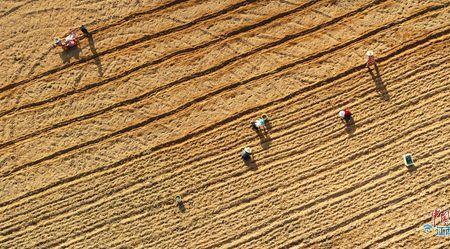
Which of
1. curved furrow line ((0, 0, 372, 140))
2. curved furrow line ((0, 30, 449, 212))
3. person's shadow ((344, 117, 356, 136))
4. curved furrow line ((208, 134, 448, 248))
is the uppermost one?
curved furrow line ((0, 0, 372, 140))

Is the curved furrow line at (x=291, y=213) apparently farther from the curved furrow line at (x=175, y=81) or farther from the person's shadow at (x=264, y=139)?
the curved furrow line at (x=175, y=81)

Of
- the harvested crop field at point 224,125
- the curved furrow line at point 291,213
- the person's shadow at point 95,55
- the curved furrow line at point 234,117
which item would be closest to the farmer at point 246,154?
the harvested crop field at point 224,125

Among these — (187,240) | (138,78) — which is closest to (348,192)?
(187,240)

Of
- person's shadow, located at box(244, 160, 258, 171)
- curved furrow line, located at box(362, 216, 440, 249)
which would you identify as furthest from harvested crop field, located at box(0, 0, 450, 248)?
person's shadow, located at box(244, 160, 258, 171)

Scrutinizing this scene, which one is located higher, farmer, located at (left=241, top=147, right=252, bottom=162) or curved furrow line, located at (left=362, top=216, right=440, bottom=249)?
farmer, located at (left=241, top=147, right=252, bottom=162)

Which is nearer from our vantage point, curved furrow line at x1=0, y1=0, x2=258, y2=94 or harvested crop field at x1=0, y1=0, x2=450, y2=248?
harvested crop field at x1=0, y1=0, x2=450, y2=248

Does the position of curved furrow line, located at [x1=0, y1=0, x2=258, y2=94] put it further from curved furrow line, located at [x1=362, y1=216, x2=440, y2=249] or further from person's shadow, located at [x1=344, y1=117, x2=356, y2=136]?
curved furrow line, located at [x1=362, y1=216, x2=440, y2=249]
